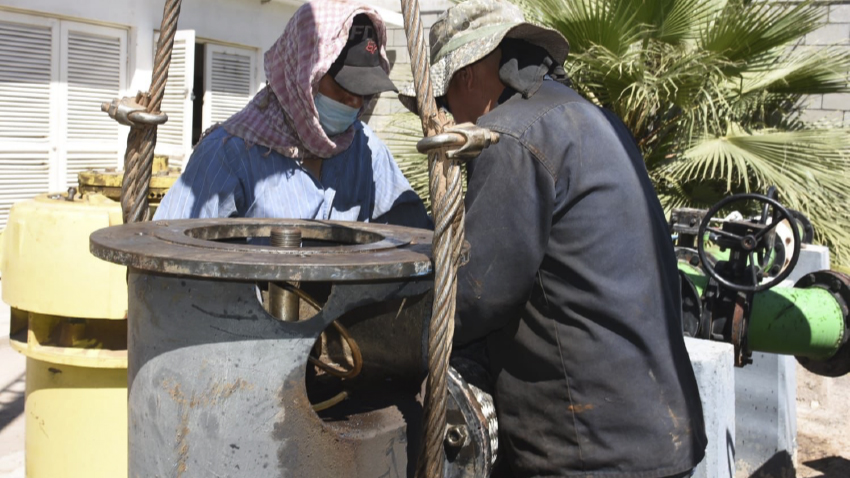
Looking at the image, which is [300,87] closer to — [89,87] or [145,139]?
[145,139]

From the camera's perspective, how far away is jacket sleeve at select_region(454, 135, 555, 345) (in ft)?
5.85

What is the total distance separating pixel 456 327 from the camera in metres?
1.85

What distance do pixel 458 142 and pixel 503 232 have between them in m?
0.50

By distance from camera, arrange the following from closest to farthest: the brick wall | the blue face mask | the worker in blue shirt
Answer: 1. the worker in blue shirt
2. the blue face mask
3. the brick wall

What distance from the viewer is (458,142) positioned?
1.32 meters

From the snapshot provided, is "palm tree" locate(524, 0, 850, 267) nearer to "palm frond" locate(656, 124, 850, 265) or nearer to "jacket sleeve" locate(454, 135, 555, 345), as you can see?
"palm frond" locate(656, 124, 850, 265)

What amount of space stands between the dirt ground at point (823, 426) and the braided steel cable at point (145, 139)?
3.87 meters

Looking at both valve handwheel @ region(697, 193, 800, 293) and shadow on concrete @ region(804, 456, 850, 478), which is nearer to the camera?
valve handwheel @ region(697, 193, 800, 293)

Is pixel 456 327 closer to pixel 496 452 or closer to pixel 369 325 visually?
pixel 369 325

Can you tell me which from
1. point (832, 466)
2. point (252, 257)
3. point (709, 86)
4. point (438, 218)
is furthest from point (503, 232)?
point (709, 86)

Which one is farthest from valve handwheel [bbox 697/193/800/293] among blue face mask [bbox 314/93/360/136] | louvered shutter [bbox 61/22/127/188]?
louvered shutter [bbox 61/22/127/188]

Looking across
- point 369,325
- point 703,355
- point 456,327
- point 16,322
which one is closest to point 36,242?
point 16,322

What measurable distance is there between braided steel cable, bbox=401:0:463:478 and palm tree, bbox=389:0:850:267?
4.60 meters

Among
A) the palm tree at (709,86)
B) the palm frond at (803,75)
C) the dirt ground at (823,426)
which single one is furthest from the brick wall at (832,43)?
the dirt ground at (823,426)
